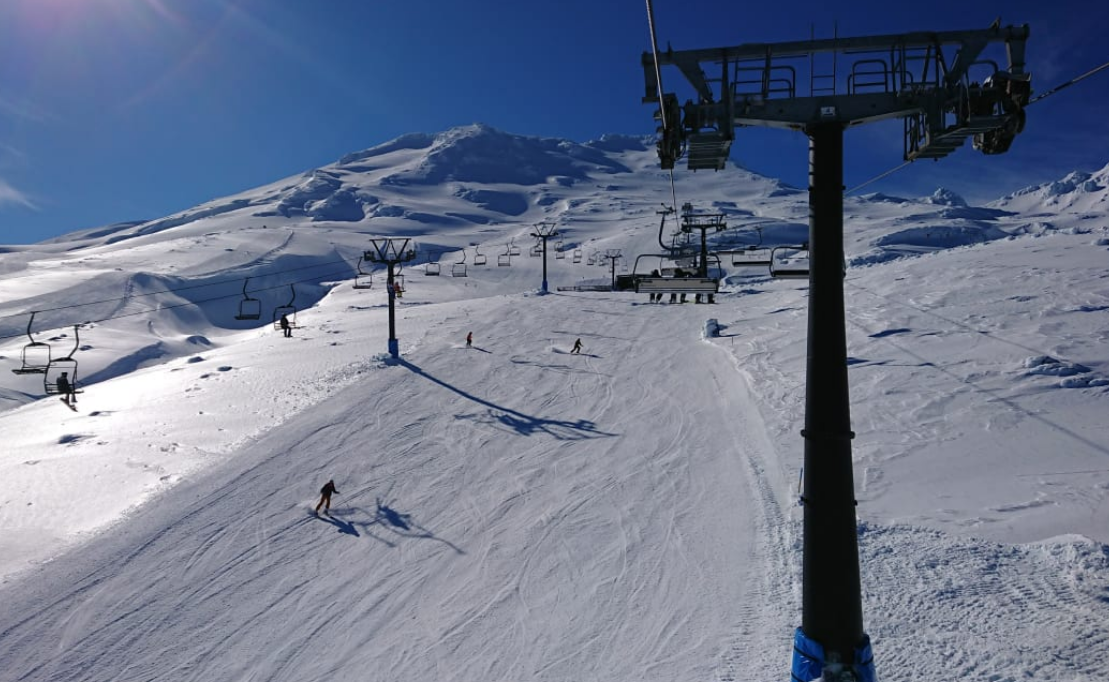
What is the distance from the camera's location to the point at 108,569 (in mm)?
14227

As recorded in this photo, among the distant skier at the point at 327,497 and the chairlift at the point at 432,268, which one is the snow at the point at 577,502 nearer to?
the distant skier at the point at 327,497

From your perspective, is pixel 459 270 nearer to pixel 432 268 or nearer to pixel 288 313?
pixel 432 268

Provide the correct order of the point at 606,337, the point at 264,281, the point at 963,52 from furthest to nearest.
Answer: the point at 264,281 → the point at 606,337 → the point at 963,52

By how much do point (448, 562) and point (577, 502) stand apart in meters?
3.90

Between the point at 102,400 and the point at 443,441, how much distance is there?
20373 millimetres

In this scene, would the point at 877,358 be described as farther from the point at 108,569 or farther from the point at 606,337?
the point at 108,569

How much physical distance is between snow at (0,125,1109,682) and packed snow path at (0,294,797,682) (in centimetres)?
8

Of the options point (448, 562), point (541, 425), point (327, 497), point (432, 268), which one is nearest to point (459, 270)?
point (432, 268)

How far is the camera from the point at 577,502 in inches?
656

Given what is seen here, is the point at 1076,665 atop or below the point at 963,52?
below

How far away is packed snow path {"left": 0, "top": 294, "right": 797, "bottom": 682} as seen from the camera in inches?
438

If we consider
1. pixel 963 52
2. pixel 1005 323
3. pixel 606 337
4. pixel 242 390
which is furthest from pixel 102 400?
pixel 1005 323

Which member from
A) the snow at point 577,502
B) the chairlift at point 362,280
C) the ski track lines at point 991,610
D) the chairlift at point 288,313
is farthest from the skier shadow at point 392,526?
the chairlift at point 362,280

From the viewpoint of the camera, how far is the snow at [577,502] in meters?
10.8
